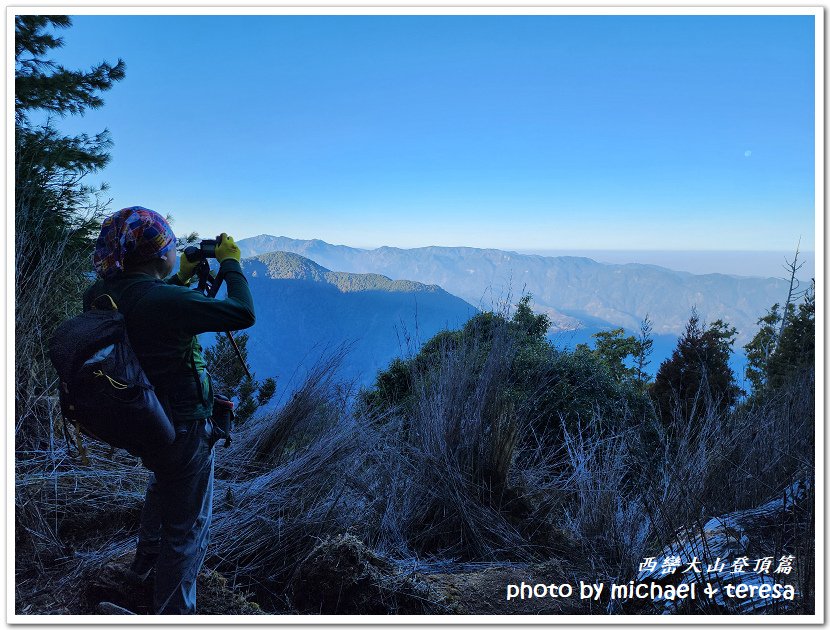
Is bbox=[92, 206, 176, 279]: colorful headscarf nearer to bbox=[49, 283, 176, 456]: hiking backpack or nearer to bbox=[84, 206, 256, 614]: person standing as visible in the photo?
bbox=[84, 206, 256, 614]: person standing

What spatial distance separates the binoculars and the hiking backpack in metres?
0.41

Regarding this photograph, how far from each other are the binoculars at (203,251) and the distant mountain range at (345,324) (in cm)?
17

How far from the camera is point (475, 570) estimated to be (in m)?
2.67

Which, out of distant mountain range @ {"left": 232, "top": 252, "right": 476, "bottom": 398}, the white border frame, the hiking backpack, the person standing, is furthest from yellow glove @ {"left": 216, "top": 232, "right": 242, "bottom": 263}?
the white border frame

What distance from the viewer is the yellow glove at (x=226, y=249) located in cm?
195

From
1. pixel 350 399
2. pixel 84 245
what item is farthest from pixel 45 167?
pixel 350 399

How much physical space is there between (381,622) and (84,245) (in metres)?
2.93

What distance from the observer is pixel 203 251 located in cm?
204

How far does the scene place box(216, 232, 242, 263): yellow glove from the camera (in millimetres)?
1948

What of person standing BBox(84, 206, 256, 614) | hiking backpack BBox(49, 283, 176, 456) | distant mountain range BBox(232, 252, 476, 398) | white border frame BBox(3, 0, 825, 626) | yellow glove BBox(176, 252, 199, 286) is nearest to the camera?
hiking backpack BBox(49, 283, 176, 456)

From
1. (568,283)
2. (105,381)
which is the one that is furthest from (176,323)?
(568,283)
